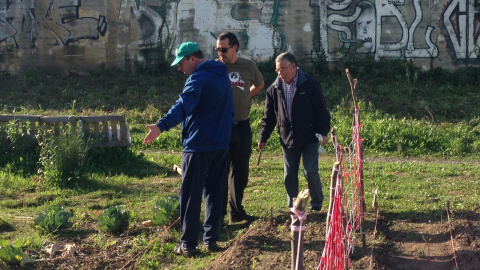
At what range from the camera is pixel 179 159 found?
10961 millimetres

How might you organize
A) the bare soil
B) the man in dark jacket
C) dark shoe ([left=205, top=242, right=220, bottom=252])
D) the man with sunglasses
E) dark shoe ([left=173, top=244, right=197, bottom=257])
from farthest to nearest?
the man with sunglasses → the man in dark jacket → dark shoe ([left=205, top=242, right=220, bottom=252]) → dark shoe ([left=173, top=244, right=197, bottom=257]) → the bare soil

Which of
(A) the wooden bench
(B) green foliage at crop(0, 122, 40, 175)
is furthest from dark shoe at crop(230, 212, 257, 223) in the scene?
(B) green foliage at crop(0, 122, 40, 175)

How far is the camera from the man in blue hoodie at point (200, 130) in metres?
5.91


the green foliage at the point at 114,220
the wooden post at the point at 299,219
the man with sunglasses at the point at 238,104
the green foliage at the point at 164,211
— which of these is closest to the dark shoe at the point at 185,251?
the green foliage at the point at 164,211

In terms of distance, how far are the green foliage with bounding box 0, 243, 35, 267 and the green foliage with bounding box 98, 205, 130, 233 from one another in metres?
1.00

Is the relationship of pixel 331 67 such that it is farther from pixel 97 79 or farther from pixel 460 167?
pixel 460 167

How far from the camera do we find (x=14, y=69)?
18.2 metres

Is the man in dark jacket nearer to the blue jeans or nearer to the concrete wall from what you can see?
the blue jeans

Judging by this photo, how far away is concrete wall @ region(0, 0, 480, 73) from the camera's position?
16.8 meters

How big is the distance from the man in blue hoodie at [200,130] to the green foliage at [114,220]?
3.00 feet

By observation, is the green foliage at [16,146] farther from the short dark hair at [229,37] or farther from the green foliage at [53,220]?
the short dark hair at [229,37]

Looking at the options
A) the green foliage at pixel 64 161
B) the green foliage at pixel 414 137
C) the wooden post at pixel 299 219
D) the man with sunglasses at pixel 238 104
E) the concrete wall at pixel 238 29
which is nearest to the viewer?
the wooden post at pixel 299 219

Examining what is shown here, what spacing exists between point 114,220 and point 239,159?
145cm

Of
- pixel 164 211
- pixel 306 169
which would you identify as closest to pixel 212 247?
pixel 164 211
